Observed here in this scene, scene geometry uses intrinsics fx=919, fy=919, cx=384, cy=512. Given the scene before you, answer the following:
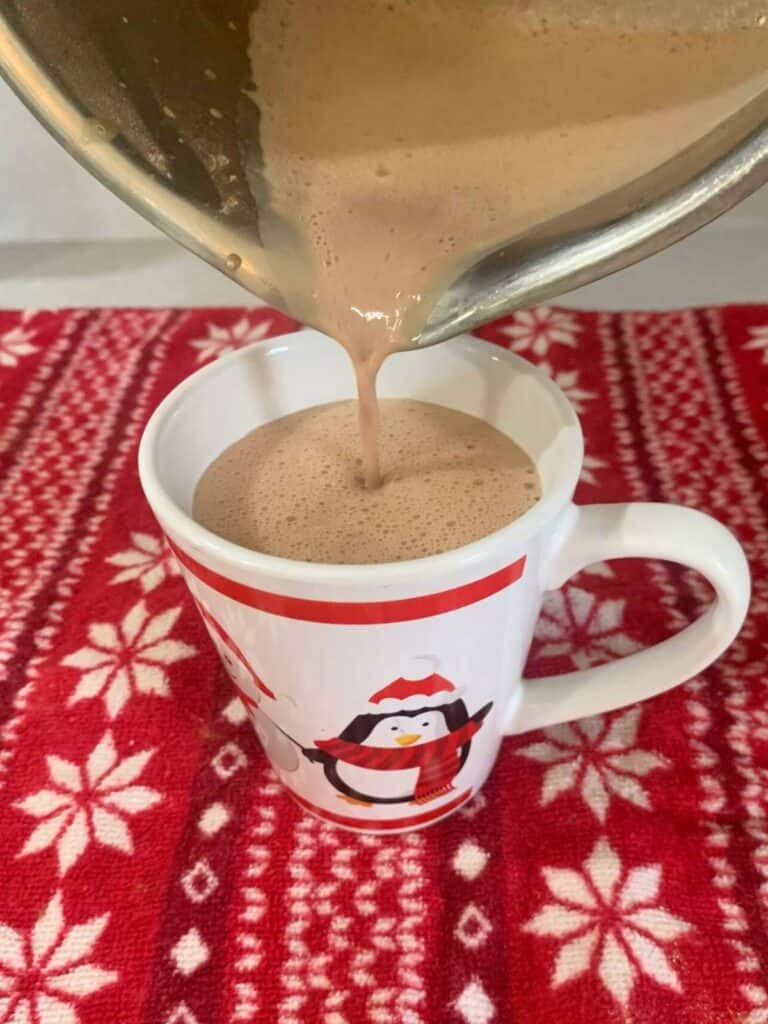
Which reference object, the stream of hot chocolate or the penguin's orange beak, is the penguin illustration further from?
the stream of hot chocolate

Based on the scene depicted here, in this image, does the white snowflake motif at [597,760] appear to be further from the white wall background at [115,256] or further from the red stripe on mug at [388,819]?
the white wall background at [115,256]

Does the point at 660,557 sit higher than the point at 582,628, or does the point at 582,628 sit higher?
the point at 660,557

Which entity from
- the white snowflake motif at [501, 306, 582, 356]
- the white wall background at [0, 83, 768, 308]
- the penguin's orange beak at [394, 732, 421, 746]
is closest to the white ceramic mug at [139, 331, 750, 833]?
the penguin's orange beak at [394, 732, 421, 746]

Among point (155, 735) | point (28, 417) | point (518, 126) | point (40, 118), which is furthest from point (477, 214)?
point (28, 417)

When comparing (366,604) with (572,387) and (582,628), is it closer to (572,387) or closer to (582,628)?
(582,628)

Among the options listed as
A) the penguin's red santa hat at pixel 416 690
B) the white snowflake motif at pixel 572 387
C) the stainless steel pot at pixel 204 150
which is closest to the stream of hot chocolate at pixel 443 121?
the stainless steel pot at pixel 204 150

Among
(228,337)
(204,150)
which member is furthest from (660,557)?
(228,337)
